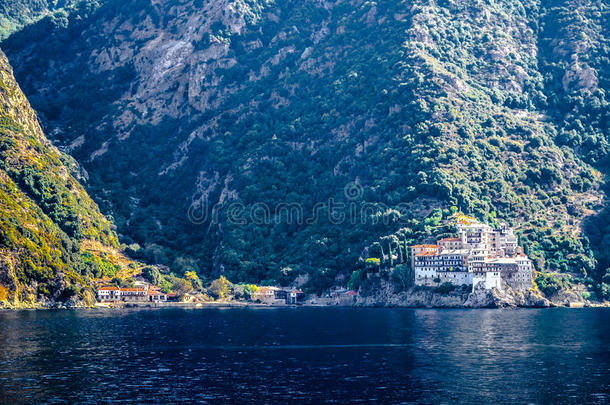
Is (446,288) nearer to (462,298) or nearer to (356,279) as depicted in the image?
(462,298)

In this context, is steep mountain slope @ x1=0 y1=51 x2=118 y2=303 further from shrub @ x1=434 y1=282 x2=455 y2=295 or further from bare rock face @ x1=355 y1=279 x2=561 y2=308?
shrub @ x1=434 y1=282 x2=455 y2=295

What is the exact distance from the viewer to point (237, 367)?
8269 centimetres

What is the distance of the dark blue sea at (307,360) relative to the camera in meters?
68.2

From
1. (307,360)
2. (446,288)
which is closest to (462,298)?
(446,288)

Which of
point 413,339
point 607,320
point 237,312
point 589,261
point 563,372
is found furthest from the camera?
point 589,261

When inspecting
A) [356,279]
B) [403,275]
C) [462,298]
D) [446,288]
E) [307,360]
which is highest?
[403,275]

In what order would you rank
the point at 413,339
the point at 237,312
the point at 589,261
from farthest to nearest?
the point at 589,261, the point at 237,312, the point at 413,339

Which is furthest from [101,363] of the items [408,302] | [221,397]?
[408,302]

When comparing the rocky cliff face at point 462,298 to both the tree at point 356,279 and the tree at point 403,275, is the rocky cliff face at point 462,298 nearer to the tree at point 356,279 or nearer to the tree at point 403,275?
the tree at point 403,275

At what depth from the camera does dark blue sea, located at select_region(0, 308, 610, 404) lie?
68.2 metres

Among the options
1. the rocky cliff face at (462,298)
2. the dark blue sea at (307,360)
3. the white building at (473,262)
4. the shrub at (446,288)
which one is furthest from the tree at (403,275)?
the dark blue sea at (307,360)

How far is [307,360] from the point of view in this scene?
87.8 metres

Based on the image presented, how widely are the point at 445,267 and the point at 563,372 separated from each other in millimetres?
98695

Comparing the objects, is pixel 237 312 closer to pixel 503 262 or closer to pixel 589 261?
pixel 503 262
